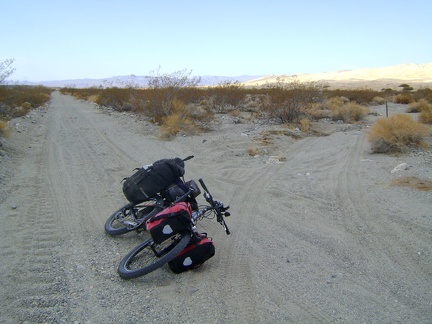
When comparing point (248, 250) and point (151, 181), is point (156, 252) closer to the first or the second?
point (151, 181)

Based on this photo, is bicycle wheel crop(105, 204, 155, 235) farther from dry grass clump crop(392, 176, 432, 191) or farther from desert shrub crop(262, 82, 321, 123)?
desert shrub crop(262, 82, 321, 123)

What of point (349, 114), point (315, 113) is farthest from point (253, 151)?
point (349, 114)

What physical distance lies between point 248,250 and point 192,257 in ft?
2.83

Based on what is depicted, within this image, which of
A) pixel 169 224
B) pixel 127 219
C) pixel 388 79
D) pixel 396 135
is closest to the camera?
pixel 169 224

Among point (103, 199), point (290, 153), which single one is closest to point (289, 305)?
point (103, 199)

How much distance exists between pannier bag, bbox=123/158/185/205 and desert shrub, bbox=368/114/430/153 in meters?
6.80

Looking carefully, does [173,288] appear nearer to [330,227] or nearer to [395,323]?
[395,323]

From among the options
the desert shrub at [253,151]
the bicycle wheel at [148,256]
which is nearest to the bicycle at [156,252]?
the bicycle wheel at [148,256]

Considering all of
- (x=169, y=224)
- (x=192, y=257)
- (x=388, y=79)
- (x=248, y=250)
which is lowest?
(x=248, y=250)

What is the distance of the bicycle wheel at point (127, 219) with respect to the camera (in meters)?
4.66

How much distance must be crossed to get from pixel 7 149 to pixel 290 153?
7677 millimetres

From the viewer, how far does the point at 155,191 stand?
4438mm

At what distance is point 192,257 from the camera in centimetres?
377

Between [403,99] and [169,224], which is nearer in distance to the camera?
[169,224]
